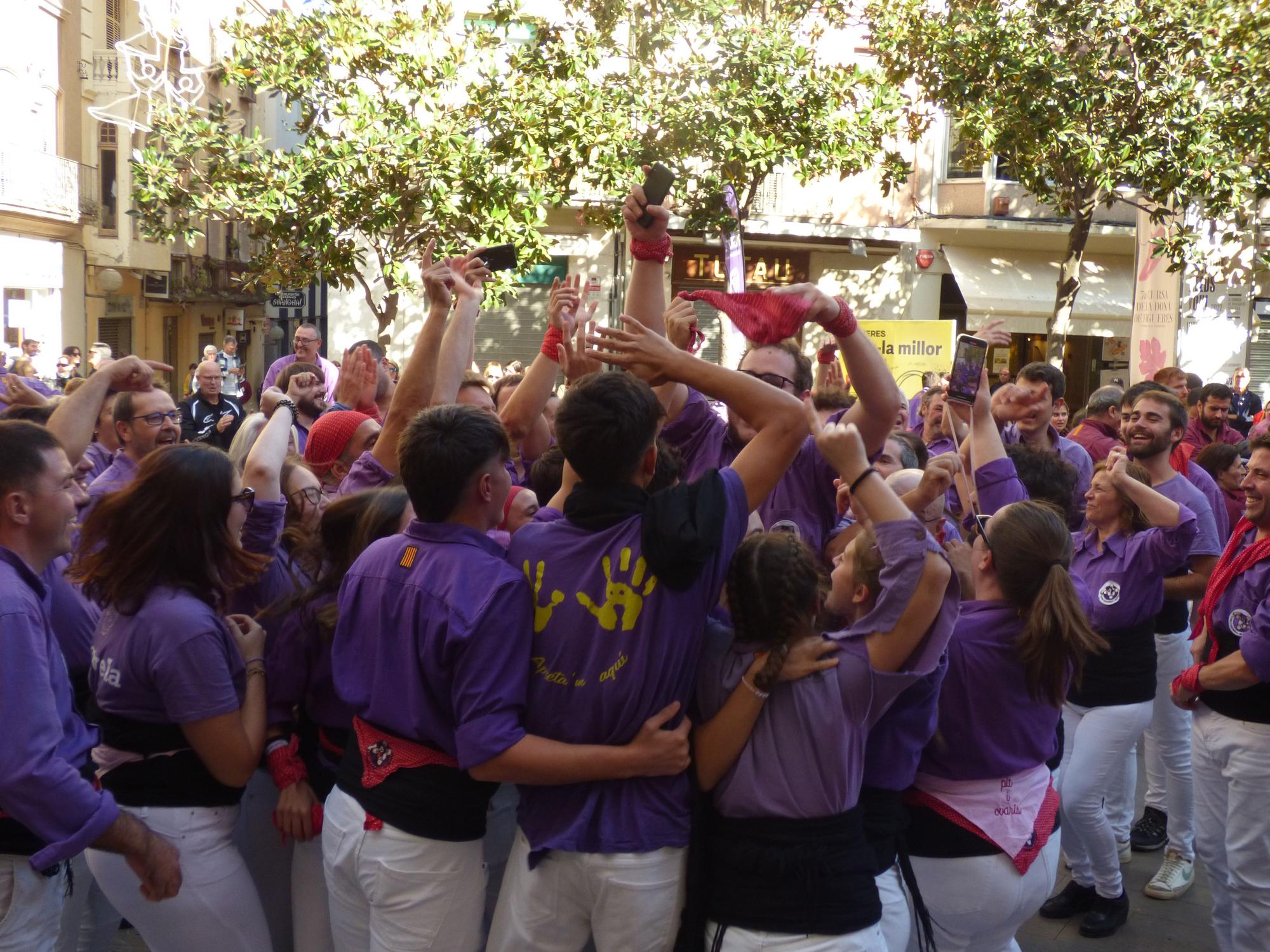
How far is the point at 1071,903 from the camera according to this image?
16.6ft

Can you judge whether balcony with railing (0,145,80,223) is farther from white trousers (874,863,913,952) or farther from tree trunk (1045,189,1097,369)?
white trousers (874,863,913,952)

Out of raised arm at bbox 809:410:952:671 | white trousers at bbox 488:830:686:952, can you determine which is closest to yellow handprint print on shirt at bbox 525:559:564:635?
white trousers at bbox 488:830:686:952

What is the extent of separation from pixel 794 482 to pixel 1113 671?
6.04 feet

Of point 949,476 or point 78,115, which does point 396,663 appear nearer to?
point 949,476

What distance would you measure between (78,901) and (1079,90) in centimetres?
1413

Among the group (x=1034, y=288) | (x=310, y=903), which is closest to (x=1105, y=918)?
(x=310, y=903)

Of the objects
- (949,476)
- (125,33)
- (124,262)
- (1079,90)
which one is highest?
(125,33)

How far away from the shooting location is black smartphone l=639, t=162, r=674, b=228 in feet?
11.3

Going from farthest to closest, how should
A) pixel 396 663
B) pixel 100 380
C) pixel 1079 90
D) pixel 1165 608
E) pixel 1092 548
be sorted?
pixel 1079 90 < pixel 1165 608 < pixel 1092 548 < pixel 100 380 < pixel 396 663

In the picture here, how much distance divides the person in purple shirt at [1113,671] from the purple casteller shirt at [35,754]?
352cm

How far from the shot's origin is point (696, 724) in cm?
271

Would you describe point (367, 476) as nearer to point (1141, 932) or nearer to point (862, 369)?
point (862, 369)

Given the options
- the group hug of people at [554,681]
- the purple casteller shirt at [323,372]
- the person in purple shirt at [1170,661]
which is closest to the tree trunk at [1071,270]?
the purple casteller shirt at [323,372]

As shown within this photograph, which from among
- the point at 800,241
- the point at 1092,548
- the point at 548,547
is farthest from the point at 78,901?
the point at 800,241
